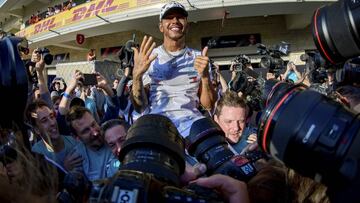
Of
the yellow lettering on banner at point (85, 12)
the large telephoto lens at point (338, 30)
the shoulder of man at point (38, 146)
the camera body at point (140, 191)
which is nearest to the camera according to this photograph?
the camera body at point (140, 191)

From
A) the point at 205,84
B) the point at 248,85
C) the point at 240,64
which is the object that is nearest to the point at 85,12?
the point at 240,64

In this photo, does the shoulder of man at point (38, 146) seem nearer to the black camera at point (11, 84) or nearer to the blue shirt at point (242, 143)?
the blue shirt at point (242, 143)

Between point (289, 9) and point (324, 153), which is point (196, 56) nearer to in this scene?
point (324, 153)

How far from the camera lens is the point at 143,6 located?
12.6 metres

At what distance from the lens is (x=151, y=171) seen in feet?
2.66

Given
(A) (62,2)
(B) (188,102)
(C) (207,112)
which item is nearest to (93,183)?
(B) (188,102)

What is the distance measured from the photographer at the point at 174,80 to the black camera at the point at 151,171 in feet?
4.38

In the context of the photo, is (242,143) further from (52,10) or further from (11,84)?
(52,10)

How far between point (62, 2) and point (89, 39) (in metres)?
3.66

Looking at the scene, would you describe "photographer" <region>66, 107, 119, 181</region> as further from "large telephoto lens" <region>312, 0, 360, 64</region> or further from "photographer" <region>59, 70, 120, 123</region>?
"large telephoto lens" <region>312, 0, 360, 64</region>

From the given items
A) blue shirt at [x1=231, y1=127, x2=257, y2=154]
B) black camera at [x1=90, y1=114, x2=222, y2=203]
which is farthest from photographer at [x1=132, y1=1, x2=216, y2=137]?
black camera at [x1=90, y1=114, x2=222, y2=203]

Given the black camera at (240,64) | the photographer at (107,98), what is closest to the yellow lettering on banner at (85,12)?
the black camera at (240,64)

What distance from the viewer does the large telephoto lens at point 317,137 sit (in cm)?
70

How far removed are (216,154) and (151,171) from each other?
33 centimetres
